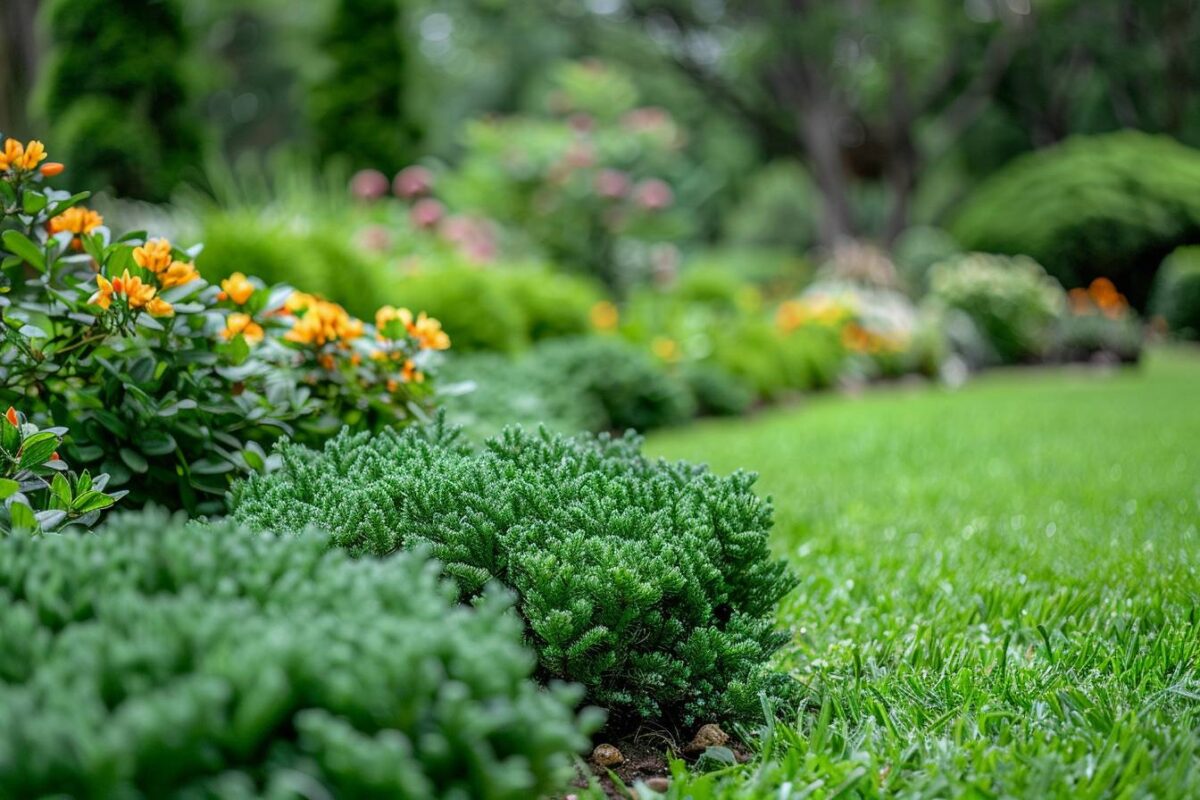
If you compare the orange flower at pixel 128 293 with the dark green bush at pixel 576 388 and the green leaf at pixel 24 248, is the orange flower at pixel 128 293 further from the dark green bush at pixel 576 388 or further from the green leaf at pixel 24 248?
the dark green bush at pixel 576 388

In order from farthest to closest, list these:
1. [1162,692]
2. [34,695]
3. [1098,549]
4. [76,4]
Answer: [76,4] < [1098,549] < [1162,692] < [34,695]

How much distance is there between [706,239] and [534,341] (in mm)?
22340

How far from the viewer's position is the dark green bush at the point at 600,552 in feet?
5.28

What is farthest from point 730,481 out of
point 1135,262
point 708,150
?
point 708,150

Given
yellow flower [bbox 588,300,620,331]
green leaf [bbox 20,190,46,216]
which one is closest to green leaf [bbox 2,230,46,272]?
green leaf [bbox 20,190,46,216]

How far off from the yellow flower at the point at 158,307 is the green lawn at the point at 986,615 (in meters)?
1.41

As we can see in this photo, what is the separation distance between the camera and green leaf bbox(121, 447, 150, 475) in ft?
6.74

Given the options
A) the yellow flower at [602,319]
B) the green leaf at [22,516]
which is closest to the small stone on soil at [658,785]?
the green leaf at [22,516]

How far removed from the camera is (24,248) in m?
1.99

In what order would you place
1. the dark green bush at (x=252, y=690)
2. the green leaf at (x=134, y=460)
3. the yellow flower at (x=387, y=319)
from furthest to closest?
the yellow flower at (x=387, y=319) < the green leaf at (x=134, y=460) < the dark green bush at (x=252, y=690)

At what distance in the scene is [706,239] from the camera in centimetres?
2853

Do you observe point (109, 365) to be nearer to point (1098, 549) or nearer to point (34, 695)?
point (34, 695)

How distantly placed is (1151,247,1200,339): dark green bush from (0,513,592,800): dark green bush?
1619cm

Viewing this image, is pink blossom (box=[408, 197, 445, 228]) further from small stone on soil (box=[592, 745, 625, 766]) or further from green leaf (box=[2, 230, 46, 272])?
small stone on soil (box=[592, 745, 625, 766])
